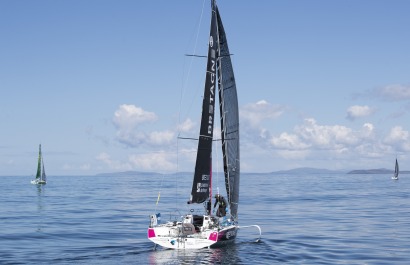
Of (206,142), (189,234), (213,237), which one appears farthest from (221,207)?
(206,142)

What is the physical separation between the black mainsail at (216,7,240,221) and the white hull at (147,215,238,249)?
4.16m

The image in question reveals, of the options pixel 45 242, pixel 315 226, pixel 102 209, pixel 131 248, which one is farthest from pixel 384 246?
pixel 102 209

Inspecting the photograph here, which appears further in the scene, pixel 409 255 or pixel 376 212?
pixel 376 212

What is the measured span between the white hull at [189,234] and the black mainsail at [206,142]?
5.71ft

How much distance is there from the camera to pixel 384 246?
3734 centimetres

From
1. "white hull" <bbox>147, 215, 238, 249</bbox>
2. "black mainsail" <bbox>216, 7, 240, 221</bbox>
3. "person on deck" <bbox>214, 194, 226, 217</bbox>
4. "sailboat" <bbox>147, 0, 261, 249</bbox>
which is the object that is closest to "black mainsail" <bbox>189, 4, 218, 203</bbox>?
"sailboat" <bbox>147, 0, 261, 249</bbox>

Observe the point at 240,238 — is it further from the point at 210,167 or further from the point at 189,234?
the point at 189,234

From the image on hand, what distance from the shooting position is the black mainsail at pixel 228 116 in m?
36.3

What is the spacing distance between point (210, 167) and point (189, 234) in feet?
16.1

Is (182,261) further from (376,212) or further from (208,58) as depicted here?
(376,212)

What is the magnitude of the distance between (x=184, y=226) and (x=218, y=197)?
4900mm

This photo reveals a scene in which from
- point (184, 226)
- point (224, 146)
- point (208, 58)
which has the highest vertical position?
point (208, 58)

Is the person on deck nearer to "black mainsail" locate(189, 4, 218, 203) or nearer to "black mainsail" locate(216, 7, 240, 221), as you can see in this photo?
"black mainsail" locate(216, 7, 240, 221)

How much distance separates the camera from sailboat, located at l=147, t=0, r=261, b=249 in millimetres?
31328
